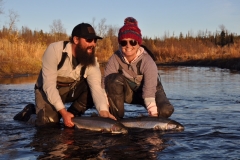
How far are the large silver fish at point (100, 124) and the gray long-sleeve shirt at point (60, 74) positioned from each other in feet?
1.07

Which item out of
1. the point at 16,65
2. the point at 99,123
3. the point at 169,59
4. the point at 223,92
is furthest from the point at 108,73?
the point at 169,59

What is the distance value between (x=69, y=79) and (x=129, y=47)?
1.01 m

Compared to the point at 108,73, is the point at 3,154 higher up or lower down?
lower down

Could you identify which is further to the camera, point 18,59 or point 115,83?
point 18,59

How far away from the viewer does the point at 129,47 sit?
213 inches

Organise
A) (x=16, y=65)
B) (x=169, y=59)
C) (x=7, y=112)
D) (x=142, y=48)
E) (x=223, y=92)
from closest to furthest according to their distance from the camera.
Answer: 1. (x=142, y=48)
2. (x=7, y=112)
3. (x=223, y=92)
4. (x=16, y=65)
5. (x=169, y=59)

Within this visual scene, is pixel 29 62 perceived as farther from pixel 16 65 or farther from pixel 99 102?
pixel 99 102

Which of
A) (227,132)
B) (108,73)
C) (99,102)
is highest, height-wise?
(108,73)

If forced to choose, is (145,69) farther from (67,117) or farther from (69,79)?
(67,117)

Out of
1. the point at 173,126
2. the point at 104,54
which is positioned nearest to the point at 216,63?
the point at 104,54

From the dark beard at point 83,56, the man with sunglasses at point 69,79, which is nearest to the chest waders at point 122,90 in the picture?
the man with sunglasses at point 69,79

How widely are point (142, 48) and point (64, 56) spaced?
3.85ft

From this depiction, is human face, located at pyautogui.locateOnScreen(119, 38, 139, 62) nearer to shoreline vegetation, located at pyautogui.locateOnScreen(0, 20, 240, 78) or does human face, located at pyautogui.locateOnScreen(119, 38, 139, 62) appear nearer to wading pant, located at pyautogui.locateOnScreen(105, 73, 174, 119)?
wading pant, located at pyautogui.locateOnScreen(105, 73, 174, 119)

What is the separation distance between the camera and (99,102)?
5332 millimetres
